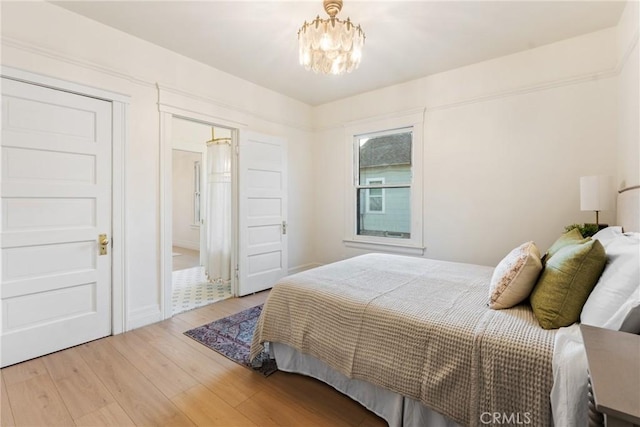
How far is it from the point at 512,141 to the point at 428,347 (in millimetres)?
2643

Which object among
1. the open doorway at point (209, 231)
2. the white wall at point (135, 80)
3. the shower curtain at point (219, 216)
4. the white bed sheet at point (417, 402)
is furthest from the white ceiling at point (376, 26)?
the white bed sheet at point (417, 402)

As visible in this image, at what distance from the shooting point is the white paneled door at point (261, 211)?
12.3 ft

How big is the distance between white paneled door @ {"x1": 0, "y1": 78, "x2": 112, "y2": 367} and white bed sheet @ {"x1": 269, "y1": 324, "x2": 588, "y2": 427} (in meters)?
1.74

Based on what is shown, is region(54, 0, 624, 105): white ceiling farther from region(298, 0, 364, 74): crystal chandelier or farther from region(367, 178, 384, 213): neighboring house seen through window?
region(367, 178, 384, 213): neighboring house seen through window

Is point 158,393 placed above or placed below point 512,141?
below

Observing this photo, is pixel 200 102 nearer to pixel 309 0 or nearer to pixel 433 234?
pixel 309 0

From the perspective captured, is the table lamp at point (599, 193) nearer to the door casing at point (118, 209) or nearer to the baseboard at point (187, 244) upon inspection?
the door casing at point (118, 209)

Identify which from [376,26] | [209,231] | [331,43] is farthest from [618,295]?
[209,231]

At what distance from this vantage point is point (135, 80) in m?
2.80

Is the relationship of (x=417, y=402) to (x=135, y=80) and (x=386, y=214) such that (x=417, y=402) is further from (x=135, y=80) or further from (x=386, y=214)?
(x=135, y=80)

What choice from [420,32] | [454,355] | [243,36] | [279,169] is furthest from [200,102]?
[454,355]

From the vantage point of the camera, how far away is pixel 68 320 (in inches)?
95.4

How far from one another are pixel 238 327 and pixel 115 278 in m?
1.20

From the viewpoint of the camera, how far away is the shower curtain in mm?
4309
